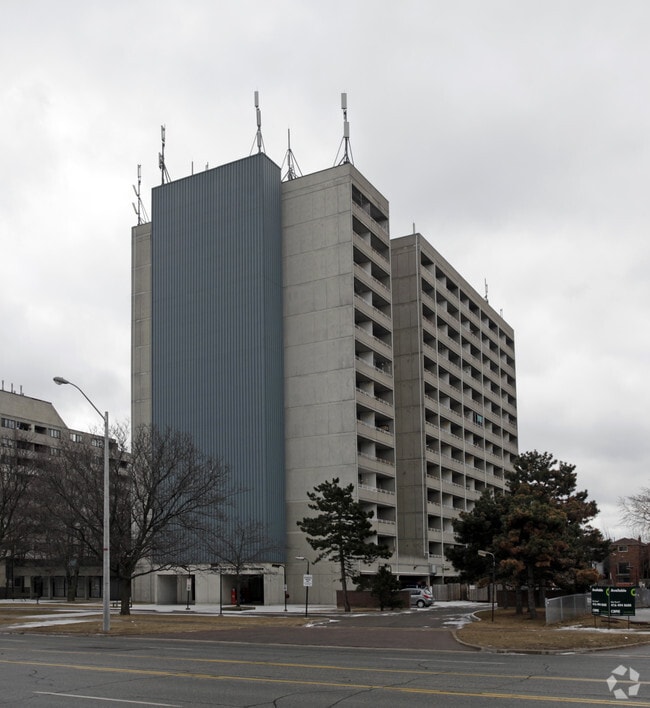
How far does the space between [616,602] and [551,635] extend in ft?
16.5

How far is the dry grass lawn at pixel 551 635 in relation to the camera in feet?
86.2

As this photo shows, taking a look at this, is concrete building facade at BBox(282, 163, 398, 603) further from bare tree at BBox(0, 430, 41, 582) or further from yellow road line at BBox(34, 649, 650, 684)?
yellow road line at BBox(34, 649, 650, 684)

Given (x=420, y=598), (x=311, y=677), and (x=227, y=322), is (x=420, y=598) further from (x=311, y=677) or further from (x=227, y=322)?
(x=311, y=677)

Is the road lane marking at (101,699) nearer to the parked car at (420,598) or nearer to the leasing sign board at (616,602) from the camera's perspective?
the leasing sign board at (616,602)

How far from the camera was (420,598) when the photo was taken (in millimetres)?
60750

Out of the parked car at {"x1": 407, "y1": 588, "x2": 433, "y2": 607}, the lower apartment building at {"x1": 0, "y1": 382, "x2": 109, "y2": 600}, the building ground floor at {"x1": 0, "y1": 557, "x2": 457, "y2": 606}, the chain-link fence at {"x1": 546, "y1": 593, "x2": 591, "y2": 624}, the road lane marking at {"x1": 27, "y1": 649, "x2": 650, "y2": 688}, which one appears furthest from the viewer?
the lower apartment building at {"x1": 0, "y1": 382, "x2": 109, "y2": 600}

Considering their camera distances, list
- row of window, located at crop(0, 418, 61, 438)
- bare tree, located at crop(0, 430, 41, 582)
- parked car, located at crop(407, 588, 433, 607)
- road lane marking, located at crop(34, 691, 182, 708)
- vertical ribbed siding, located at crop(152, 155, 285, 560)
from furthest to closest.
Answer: row of window, located at crop(0, 418, 61, 438), vertical ribbed siding, located at crop(152, 155, 285, 560), parked car, located at crop(407, 588, 433, 607), bare tree, located at crop(0, 430, 41, 582), road lane marking, located at crop(34, 691, 182, 708)

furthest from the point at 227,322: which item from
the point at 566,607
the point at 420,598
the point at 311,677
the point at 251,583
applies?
the point at 311,677

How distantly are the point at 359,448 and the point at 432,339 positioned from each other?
75.1ft

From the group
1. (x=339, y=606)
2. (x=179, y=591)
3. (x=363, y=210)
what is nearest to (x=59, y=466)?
(x=339, y=606)

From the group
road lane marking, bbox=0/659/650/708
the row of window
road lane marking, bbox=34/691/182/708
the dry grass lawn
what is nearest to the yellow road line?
road lane marking, bbox=0/659/650/708

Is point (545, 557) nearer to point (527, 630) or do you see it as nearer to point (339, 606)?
point (527, 630)

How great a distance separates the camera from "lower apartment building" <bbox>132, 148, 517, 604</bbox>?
238 feet

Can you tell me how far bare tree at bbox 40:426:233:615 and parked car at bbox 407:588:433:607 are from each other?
18.6 meters
